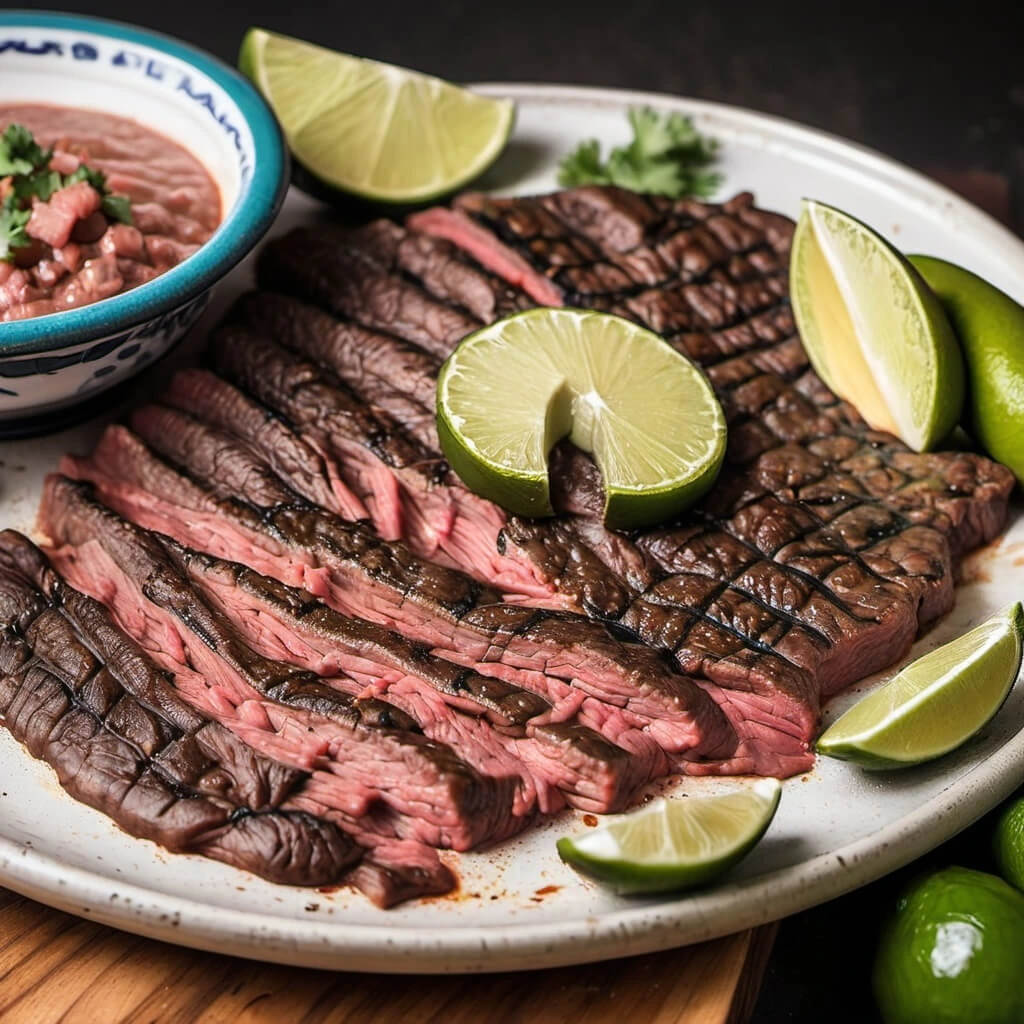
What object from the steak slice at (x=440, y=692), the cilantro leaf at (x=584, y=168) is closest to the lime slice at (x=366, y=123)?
the cilantro leaf at (x=584, y=168)

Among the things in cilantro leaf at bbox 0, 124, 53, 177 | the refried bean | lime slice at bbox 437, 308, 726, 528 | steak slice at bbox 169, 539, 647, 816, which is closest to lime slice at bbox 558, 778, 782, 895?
steak slice at bbox 169, 539, 647, 816

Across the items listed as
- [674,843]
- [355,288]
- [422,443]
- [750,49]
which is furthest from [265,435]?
[750,49]

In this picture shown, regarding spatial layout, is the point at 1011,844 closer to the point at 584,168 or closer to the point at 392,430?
the point at 392,430

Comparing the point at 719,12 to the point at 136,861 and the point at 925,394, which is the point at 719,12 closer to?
the point at 925,394

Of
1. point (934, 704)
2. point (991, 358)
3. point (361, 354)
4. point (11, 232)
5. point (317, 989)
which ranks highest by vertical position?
point (991, 358)

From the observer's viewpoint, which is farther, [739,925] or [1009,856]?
[1009,856]

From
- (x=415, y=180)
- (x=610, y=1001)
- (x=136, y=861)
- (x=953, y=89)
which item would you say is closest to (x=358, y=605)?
(x=136, y=861)

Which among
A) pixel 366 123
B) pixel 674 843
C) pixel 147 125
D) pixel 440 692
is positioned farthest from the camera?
pixel 366 123
